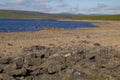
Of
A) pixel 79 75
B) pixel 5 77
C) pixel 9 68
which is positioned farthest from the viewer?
pixel 9 68

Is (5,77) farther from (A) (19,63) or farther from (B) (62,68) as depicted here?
(B) (62,68)

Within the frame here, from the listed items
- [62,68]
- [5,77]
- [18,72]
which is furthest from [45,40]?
[5,77]

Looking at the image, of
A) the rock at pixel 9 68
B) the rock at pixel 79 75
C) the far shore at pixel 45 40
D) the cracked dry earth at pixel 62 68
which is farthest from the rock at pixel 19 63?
the far shore at pixel 45 40

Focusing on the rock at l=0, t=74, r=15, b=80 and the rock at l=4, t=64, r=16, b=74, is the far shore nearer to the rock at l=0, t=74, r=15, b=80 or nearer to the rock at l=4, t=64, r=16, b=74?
the rock at l=4, t=64, r=16, b=74

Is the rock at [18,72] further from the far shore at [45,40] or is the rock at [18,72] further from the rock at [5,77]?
the far shore at [45,40]

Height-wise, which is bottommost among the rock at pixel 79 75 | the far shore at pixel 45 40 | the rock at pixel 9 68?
the far shore at pixel 45 40

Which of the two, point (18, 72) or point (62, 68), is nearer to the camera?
point (18, 72)

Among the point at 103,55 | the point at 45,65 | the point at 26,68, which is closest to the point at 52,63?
the point at 45,65

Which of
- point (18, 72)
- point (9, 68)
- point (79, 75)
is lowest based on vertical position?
point (79, 75)

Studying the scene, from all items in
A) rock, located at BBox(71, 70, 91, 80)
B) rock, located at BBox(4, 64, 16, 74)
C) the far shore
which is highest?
rock, located at BBox(4, 64, 16, 74)

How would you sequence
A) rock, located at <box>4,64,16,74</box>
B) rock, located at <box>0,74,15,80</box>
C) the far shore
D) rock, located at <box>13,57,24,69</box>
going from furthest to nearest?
the far shore
rock, located at <box>13,57,24,69</box>
rock, located at <box>4,64,16,74</box>
rock, located at <box>0,74,15,80</box>

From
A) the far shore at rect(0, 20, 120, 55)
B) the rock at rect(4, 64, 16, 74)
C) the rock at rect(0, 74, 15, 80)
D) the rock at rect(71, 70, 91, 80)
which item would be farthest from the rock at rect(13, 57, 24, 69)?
the far shore at rect(0, 20, 120, 55)

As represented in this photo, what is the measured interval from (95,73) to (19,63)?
3.54 metres

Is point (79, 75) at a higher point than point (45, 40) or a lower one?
higher
